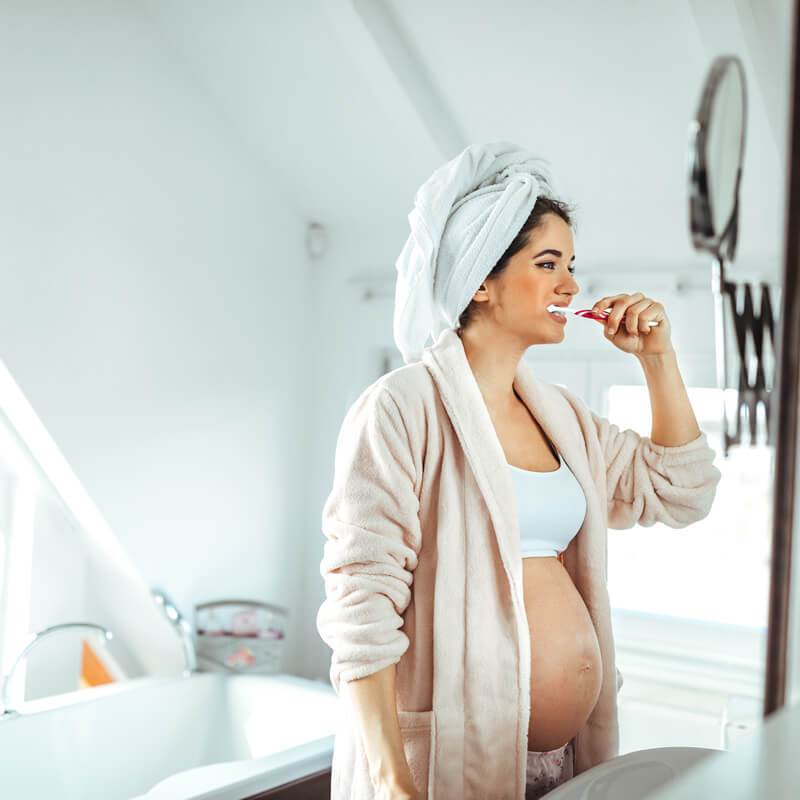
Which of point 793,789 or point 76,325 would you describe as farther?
point 76,325

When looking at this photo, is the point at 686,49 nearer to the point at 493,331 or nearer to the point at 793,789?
the point at 493,331

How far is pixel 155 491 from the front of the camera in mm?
2576

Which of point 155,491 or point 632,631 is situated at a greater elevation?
point 155,491

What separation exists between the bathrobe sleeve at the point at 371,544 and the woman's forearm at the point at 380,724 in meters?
0.02

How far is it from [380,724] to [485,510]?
274mm

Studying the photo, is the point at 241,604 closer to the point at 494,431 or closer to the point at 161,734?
the point at 161,734

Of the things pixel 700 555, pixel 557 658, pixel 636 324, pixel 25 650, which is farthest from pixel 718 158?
pixel 25 650

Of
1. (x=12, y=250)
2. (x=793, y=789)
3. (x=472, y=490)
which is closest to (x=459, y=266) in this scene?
(x=472, y=490)

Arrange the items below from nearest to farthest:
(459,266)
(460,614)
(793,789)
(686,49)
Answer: (793,789) → (460,614) → (459,266) → (686,49)

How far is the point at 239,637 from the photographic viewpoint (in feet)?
9.07

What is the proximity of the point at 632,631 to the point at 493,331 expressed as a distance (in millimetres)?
1522

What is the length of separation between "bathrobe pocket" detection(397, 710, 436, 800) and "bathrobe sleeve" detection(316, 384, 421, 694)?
0.10 meters

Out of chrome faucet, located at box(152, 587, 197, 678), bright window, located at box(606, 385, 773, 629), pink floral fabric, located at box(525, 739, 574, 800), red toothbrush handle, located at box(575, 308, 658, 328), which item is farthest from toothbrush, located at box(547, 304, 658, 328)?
chrome faucet, located at box(152, 587, 197, 678)

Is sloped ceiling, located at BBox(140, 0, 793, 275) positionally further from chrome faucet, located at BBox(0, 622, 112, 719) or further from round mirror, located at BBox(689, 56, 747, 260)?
chrome faucet, located at BBox(0, 622, 112, 719)
